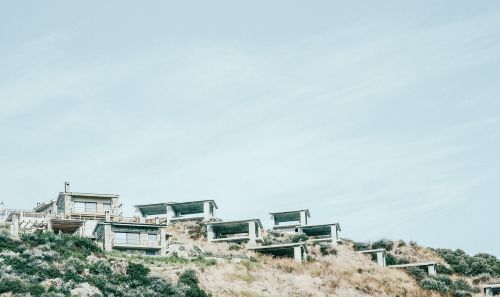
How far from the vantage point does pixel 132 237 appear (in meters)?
92.8

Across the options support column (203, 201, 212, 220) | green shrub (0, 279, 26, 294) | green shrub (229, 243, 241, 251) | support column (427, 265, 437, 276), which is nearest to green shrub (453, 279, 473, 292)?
support column (427, 265, 437, 276)

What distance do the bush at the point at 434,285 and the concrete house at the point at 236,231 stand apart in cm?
2283

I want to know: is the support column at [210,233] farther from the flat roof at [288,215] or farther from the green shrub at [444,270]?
the green shrub at [444,270]

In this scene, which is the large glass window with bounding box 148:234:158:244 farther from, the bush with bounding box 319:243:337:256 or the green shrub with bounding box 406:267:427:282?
the green shrub with bounding box 406:267:427:282

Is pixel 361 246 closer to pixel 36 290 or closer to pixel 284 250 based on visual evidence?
pixel 284 250

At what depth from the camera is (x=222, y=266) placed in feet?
279

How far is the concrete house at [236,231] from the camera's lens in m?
107

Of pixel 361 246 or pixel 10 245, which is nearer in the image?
pixel 10 245

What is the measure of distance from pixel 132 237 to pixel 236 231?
70.3 ft

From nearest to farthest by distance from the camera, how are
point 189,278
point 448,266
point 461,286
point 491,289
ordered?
point 189,278 < point 491,289 < point 461,286 < point 448,266

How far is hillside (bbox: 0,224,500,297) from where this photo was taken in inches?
2872

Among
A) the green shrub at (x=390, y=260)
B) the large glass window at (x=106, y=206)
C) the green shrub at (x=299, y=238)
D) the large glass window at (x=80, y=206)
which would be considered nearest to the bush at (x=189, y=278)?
the large glass window at (x=106, y=206)

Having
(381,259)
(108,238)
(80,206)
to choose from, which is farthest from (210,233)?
(381,259)

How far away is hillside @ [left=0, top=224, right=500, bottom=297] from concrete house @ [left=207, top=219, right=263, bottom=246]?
8.97 ft
